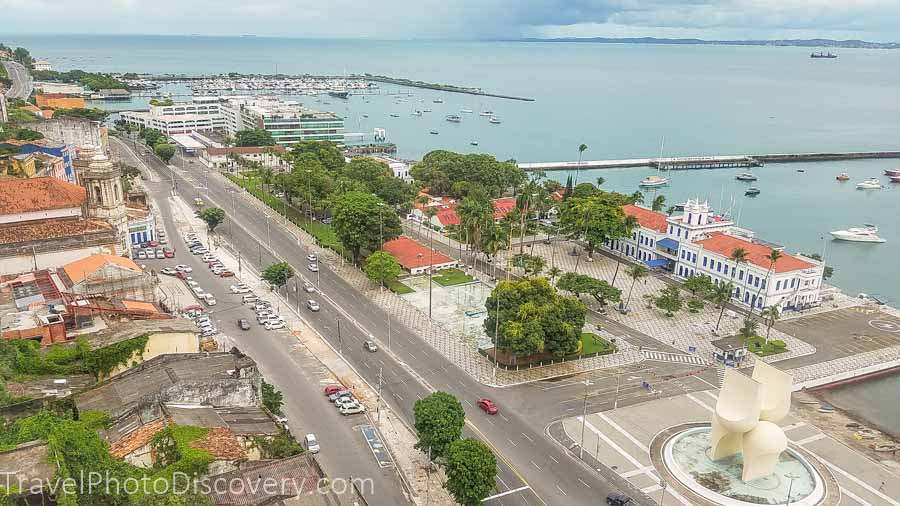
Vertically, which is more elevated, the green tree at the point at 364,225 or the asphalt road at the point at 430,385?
the green tree at the point at 364,225

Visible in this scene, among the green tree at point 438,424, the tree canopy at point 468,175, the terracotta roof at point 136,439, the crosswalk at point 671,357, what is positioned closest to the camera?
the terracotta roof at point 136,439

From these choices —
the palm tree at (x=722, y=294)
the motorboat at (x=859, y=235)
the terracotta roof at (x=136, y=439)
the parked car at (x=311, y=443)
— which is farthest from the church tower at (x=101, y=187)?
the motorboat at (x=859, y=235)

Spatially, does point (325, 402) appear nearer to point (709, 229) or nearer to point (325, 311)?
point (325, 311)

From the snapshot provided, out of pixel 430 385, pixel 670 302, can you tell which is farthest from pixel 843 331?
pixel 430 385

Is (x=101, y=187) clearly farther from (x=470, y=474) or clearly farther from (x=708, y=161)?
(x=708, y=161)

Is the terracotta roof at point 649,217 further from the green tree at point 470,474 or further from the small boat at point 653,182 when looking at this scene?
the green tree at point 470,474
